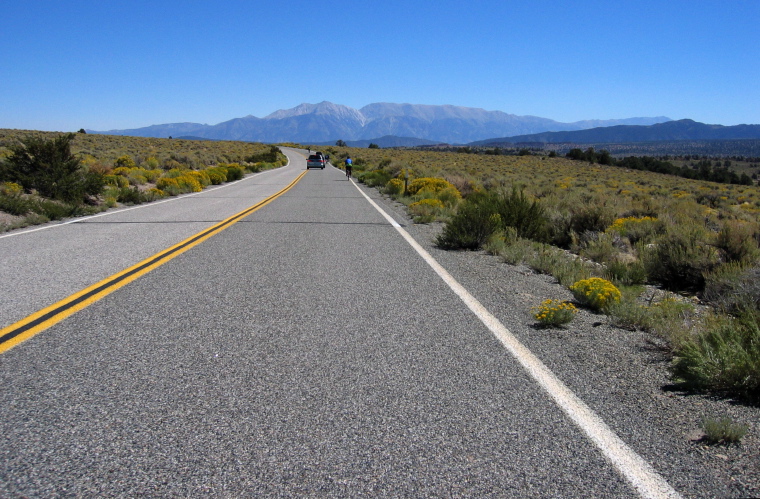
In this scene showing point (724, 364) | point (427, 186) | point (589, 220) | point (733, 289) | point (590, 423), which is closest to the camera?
point (590, 423)

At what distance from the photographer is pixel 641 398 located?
3.61 m

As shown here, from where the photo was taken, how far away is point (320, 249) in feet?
30.1

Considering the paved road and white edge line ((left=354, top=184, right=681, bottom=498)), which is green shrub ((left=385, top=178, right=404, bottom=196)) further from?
white edge line ((left=354, top=184, right=681, bottom=498))

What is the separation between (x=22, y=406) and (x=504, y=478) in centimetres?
283

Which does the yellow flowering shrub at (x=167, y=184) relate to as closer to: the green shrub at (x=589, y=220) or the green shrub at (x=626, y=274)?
the green shrub at (x=589, y=220)

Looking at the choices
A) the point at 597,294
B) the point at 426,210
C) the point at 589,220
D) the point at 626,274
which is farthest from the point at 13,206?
the point at 589,220

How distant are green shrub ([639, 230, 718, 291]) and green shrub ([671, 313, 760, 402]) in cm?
381

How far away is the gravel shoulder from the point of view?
8.88 feet

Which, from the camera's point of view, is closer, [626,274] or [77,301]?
[77,301]

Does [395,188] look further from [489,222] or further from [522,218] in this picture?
[489,222]

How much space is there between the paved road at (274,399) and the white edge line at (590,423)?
0.07 m

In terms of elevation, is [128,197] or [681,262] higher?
[128,197]

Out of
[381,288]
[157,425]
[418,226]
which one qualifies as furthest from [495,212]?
[157,425]

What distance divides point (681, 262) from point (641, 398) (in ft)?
17.0
